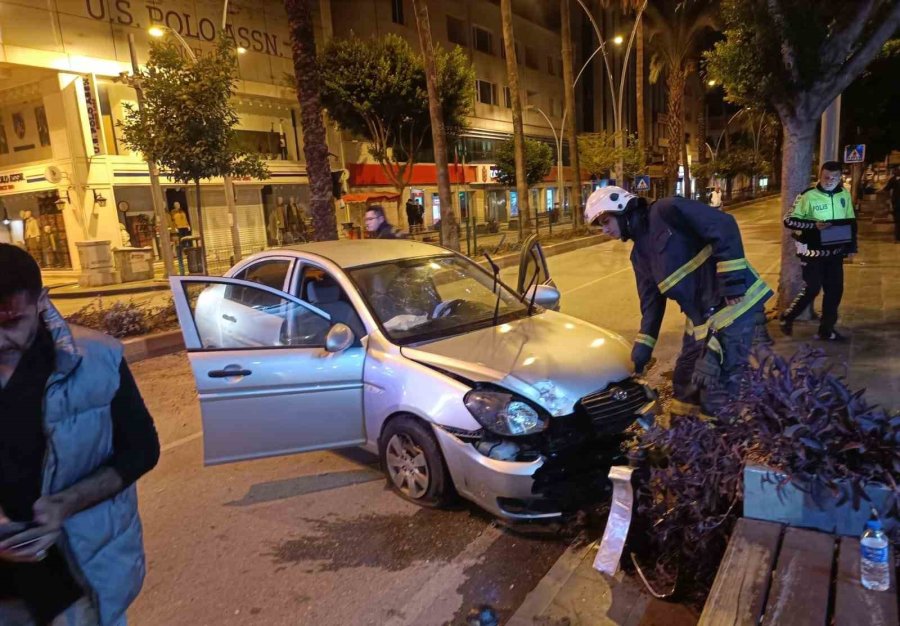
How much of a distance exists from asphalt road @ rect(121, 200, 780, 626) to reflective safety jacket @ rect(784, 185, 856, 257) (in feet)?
14.7

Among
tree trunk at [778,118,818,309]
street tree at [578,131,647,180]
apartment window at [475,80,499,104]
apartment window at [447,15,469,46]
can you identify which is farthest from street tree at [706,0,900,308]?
apartment window at [475,80,499,104]

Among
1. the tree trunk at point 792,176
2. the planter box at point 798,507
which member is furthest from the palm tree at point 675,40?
the planter box at point 798,507

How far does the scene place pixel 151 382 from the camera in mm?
7211

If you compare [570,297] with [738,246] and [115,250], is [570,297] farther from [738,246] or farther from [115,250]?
[115,250]

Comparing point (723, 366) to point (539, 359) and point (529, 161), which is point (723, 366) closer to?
point (539, 359)

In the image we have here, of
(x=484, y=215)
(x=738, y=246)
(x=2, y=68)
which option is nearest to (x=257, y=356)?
(x=738, y=246)

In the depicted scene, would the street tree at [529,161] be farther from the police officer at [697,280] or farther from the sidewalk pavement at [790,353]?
the police officer at [697,280]

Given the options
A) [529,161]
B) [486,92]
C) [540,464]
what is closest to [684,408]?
[540,464]

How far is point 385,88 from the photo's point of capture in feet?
68.9

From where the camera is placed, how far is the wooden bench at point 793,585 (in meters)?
1.79

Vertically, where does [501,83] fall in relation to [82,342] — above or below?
above

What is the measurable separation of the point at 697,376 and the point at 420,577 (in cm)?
192

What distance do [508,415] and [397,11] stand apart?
1246 inches

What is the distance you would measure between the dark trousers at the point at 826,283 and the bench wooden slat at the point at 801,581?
15.5ft
